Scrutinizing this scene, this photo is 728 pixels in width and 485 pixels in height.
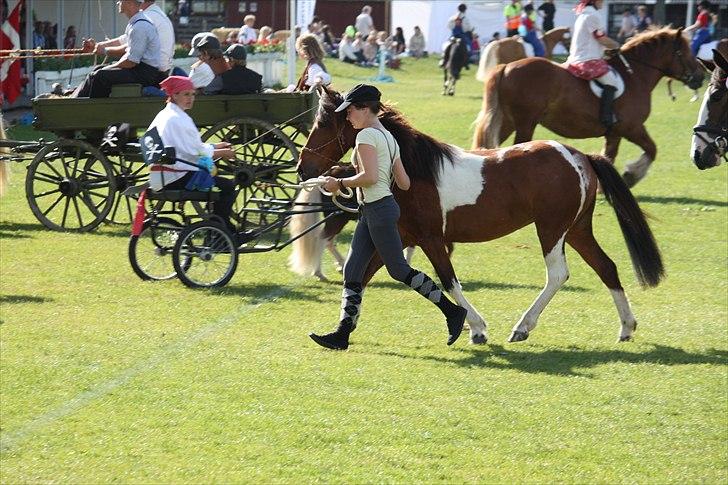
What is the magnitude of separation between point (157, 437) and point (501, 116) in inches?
418

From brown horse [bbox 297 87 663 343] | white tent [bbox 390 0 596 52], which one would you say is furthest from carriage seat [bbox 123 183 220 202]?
white tent [bbox 390 0 596 52]

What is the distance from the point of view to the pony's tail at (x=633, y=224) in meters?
9.85

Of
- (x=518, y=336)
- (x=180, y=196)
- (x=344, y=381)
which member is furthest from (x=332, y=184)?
(x=180, y=196)

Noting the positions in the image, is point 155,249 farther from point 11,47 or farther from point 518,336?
point 11,47

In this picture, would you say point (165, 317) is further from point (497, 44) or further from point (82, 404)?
point (497, 44)

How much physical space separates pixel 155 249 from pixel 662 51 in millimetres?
9076

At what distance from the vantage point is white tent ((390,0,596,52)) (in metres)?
47.6

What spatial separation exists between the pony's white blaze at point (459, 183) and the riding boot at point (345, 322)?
2.98ft

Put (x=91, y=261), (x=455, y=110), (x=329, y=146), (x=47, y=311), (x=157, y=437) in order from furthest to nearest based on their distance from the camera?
(x=455, y=110), (x=91, y=261), (x=47, y=311), (x=329, y=146), (x=157, y=437)

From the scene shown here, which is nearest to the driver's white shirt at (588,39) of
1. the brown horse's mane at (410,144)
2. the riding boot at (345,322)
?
the brown horse's mane at (410,144)

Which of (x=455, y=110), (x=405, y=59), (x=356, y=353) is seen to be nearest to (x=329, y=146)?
(x=356, y=353)

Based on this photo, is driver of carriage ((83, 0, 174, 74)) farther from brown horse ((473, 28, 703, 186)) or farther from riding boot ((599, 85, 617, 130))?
riding boot ((599, 85, 617, 130))

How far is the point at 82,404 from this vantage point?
7.84 metres

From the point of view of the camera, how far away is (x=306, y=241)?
11.2 metres
